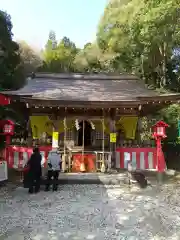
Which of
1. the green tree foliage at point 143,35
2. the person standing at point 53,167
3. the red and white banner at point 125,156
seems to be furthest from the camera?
the green tree foliage at point 143,35

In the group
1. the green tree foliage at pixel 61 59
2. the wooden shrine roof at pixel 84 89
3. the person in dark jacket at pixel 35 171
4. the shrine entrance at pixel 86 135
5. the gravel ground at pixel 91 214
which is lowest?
the gravel ground at pixel 91 214

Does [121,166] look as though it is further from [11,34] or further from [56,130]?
[11,34]

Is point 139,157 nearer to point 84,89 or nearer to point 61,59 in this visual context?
point 84,89

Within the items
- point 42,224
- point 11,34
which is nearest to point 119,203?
point 42,224

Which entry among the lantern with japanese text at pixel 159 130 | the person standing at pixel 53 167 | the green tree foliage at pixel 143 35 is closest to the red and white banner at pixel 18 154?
the person standing at pixel 53 167

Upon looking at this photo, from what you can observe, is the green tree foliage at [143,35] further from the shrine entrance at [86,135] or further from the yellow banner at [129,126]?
the shrine entrance at [86,135]

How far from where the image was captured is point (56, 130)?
10.8 metres

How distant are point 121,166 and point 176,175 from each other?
221 cm

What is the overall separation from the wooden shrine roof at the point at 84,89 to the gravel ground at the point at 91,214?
3.80 metres

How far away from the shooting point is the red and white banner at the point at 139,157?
430 inches

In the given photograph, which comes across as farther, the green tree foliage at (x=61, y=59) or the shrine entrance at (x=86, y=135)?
the green tree foliage at (x=61, y=59)

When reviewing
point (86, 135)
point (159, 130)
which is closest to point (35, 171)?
point (86, 135)

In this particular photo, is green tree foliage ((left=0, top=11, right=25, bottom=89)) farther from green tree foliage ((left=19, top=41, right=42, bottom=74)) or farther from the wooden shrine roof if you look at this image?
green tree foliage ((left=19, top=41, right=42, bottom=74))

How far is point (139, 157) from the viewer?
11.0 metres
